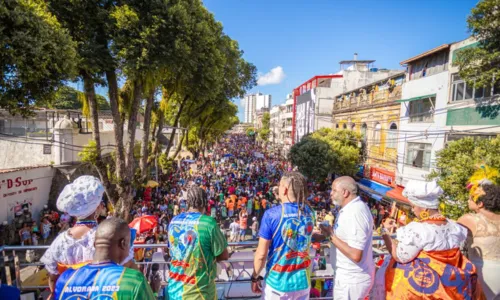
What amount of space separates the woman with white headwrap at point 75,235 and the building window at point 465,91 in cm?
1367

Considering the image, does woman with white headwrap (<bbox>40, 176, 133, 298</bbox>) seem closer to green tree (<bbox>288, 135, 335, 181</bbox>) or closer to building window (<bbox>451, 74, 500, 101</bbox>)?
building window (<bbox>451, 74, 500, 101</bbox>)

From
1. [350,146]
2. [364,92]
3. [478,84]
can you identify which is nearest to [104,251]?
[478,84]

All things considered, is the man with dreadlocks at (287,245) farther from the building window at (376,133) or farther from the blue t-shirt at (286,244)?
the building window at (376,133)

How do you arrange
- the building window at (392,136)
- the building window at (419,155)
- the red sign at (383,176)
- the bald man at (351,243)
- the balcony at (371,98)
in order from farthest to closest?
1. the balcony at (371,98)
2. the building window at (392,136)
3. the red sign at (383,176)
4. the building window at (419,155)
5. the bald man at (351,243)

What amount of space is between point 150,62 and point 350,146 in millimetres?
15714

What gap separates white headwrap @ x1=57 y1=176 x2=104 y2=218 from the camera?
231 centimetres

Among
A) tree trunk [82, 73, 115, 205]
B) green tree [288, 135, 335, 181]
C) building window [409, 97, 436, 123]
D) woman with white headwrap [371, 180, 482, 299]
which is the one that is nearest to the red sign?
green tree [288, 135, 335, 181]

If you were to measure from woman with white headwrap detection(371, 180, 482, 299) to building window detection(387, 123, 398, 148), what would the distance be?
16488mm

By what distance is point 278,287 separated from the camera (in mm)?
2449

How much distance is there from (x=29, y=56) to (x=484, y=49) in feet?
42.0

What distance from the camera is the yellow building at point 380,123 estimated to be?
1744 centimetres

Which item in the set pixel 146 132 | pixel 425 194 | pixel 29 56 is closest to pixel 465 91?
pixel 425 194

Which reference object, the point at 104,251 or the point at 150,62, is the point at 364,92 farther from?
the point at 104,251

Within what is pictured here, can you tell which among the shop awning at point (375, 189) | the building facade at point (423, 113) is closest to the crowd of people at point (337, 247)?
the building facade at point (423, 113)
